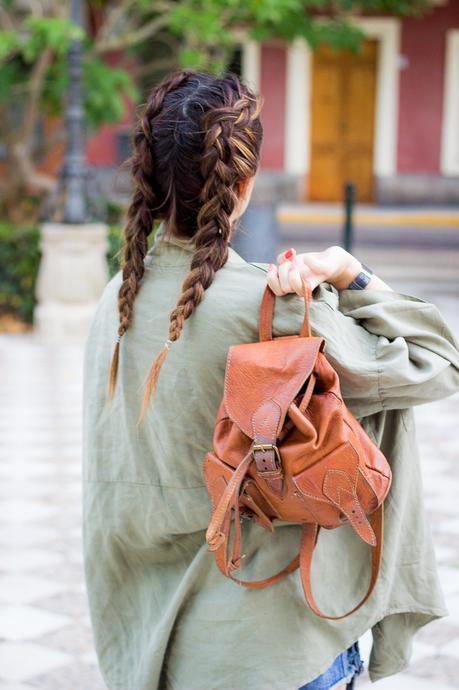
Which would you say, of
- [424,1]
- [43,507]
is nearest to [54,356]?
[43,507]

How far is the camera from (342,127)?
20.8 meters

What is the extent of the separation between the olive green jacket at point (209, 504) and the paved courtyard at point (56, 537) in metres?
0.89

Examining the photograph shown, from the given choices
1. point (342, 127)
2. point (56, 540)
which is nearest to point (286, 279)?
point (56, 540)

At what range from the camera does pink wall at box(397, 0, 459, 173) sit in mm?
20250

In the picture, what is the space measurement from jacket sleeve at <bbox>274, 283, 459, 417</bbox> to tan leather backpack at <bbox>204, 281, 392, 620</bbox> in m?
0.07

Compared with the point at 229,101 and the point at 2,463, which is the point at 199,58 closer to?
the point at 2,463

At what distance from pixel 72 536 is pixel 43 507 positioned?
47cm

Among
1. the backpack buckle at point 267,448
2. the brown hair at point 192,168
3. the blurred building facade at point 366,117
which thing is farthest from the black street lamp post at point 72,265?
the blurred building facade at point 366,117

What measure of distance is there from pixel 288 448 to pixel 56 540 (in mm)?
3295

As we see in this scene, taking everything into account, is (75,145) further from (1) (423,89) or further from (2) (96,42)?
(1) (423,89)

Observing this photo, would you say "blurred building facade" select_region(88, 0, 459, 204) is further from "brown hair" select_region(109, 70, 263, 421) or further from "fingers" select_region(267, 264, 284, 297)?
"fingers" select_region(267, 264, 284, 297)

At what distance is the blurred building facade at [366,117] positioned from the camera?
20328 millimetres

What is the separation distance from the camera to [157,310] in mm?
1897

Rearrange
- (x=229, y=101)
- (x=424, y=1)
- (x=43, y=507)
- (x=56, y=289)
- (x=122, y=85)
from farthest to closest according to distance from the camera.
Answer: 1. (x=424, y=1)
2. (x=122, y=85)
3. (x=56, y=289)
4. (x=43, y=507)
5. (x=229, y=101)
